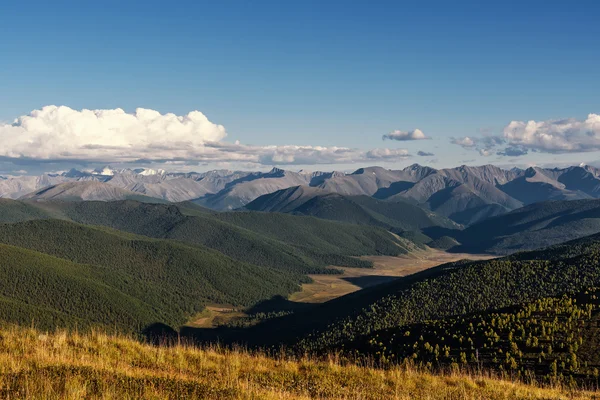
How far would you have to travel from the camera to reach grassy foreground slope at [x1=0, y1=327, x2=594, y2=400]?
19656mm

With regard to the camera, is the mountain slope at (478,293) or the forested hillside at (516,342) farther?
the mountain slope at (478,293)

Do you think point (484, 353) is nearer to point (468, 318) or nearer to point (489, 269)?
point (468, 318)

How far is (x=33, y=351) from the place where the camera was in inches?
1034

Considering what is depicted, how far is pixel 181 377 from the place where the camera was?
23938 millimetres

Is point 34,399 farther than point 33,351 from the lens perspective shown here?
No

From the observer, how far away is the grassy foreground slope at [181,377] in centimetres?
1966

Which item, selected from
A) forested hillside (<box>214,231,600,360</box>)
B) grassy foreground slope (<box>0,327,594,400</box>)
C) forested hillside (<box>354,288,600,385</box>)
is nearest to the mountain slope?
forested hillside (<box>214,231,600,360</box>)

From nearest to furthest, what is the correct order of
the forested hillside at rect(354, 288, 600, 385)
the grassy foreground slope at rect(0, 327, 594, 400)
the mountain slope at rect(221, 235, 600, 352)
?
the grassy foreground slope at rect(0, 327, 594, 400)
the forested hillside at rect(354, 288, 600, 385)
the mountain slope at rect(221, 235, 600, 352)

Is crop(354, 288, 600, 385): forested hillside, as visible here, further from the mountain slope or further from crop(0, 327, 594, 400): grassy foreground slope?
the mountain slope

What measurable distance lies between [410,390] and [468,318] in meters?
59.5

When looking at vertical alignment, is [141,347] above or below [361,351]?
above

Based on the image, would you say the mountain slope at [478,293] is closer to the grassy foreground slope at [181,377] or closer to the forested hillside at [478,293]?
the forested hillside at [478,293]

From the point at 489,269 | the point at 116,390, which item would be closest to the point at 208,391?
the point at 116,390

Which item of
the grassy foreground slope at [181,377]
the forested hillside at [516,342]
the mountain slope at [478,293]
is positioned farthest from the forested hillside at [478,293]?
the grassy foreground slope at [181,377]
